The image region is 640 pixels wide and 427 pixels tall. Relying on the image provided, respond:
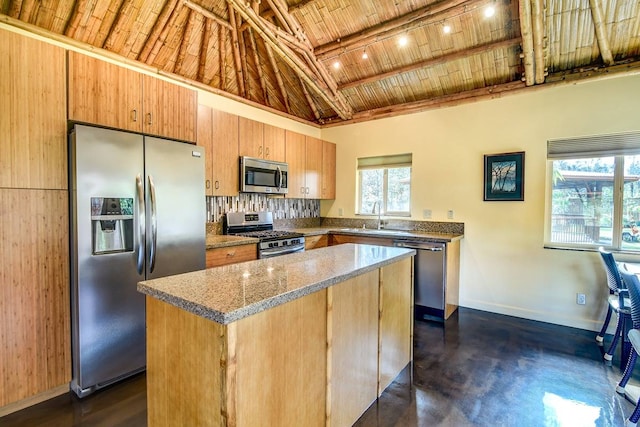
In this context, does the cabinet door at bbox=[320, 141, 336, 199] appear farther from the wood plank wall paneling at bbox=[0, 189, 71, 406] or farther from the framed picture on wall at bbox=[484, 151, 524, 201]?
the wood plank wall paneling at bbox=[0, 189, 71, 406]

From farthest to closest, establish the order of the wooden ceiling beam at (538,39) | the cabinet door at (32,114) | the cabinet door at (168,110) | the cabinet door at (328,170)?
the cabinet door at (328,170), the wooden ceiling beam at (538,39), the cabinet door at (168,110), the cabinet door at (32,114)

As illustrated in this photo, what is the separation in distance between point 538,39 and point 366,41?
1.74 metres

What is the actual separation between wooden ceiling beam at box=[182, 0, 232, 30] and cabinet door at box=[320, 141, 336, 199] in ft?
7.14

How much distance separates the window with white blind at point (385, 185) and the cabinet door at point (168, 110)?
2.89 metres

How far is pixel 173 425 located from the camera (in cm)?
132

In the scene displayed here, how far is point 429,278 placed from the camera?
3.71m

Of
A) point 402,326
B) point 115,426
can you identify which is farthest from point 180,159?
point 402,326

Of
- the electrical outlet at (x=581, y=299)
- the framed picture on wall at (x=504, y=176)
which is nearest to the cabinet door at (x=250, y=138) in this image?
the framed picture on wall at (x=504, y=176)

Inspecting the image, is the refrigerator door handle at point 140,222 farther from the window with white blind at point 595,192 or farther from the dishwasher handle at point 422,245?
the window with white blind at point 595,192

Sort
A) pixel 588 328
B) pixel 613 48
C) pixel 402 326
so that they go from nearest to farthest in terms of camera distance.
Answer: pixel 402 326 → pixel 613 48 → pixel 588 328

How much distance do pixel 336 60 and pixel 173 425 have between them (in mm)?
4196

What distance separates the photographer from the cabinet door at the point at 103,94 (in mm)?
2213

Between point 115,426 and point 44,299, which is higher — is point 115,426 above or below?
below

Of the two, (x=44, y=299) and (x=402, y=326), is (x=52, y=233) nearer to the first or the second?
(x=44, y=299)
